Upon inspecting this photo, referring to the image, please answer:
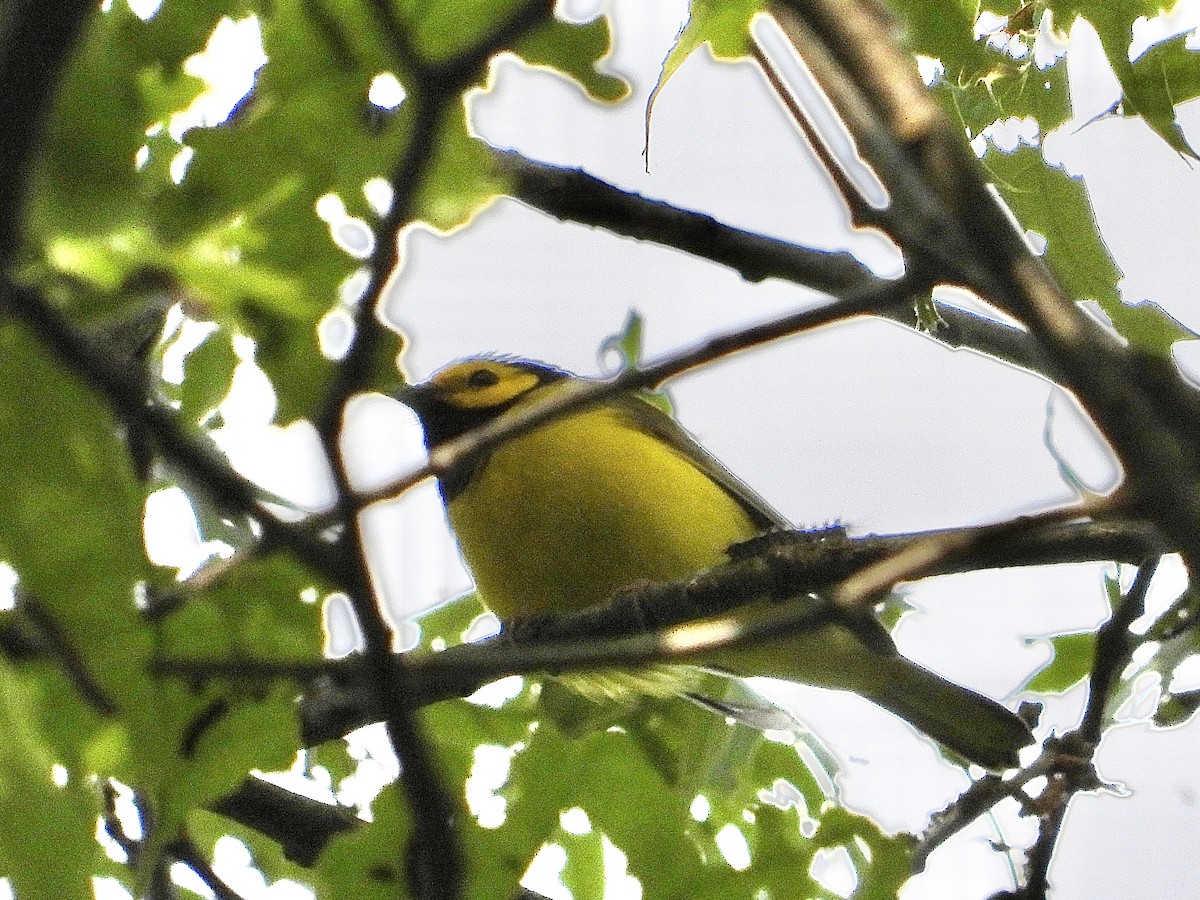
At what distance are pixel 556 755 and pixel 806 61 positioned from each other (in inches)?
31.5

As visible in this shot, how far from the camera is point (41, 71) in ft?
3.08

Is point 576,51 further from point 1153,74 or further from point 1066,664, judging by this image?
point 1066,664

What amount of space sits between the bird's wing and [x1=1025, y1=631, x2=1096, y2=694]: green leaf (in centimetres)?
131

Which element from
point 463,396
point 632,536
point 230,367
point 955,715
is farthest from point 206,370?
point 463,396

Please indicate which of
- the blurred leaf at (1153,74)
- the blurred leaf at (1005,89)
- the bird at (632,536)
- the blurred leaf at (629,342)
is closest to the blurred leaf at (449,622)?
the bird at (632,536)

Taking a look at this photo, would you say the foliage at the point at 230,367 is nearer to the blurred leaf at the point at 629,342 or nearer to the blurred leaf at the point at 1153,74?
the blurred leaf at the point at 1153,74

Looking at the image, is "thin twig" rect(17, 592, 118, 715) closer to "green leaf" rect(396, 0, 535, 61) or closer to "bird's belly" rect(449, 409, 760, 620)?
"green leaf" rect(396, 0, 535, 61)

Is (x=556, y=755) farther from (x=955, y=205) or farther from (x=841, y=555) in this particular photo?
(x=955, y=205)

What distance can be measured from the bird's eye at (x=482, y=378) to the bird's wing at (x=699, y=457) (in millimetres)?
845

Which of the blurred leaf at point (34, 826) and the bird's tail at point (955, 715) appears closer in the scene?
the blurred leaf at point (34, 826)

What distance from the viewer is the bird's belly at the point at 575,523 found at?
3.26 metres

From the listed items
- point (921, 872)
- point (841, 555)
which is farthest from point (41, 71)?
point (921, 872)

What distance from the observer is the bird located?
3254 mm

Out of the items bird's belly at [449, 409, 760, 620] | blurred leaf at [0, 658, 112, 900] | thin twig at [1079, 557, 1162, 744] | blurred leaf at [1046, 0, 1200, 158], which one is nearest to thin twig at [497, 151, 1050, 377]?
thin twig at [1079, 557, 1162, 744]
